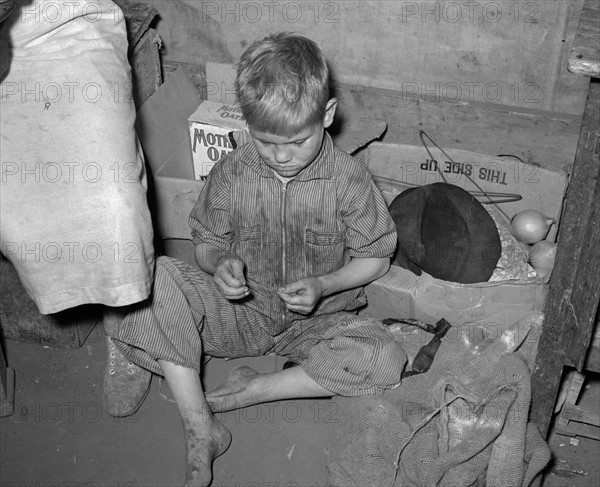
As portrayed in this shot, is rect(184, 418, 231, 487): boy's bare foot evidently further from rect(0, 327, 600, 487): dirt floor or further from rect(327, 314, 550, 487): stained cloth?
rect(327, 314, 550, 487): stained cloth

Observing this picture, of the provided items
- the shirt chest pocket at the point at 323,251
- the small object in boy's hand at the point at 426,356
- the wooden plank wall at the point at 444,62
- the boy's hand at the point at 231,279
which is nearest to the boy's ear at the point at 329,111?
the shirt chest pocket at the point at 323,251

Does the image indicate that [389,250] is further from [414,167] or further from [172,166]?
[172,166]

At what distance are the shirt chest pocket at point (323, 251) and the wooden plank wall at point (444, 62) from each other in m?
0.78

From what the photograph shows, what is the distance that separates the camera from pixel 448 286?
2.21 meters

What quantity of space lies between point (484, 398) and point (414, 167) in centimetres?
96

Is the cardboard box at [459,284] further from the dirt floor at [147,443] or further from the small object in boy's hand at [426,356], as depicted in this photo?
the dirt floor at [147,443]

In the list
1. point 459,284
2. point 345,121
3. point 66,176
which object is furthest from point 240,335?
point 345,121

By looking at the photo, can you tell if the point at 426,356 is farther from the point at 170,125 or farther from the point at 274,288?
the point at 170,125

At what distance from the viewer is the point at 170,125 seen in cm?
259

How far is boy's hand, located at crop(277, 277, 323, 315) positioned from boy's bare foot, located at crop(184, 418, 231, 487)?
41 cm

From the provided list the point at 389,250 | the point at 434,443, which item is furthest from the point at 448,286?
the point at 434,443

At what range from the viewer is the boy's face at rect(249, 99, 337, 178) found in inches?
70.4

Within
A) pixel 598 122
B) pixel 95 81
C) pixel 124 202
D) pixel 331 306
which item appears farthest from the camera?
pixel 331 306

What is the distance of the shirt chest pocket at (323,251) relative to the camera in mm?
2066
